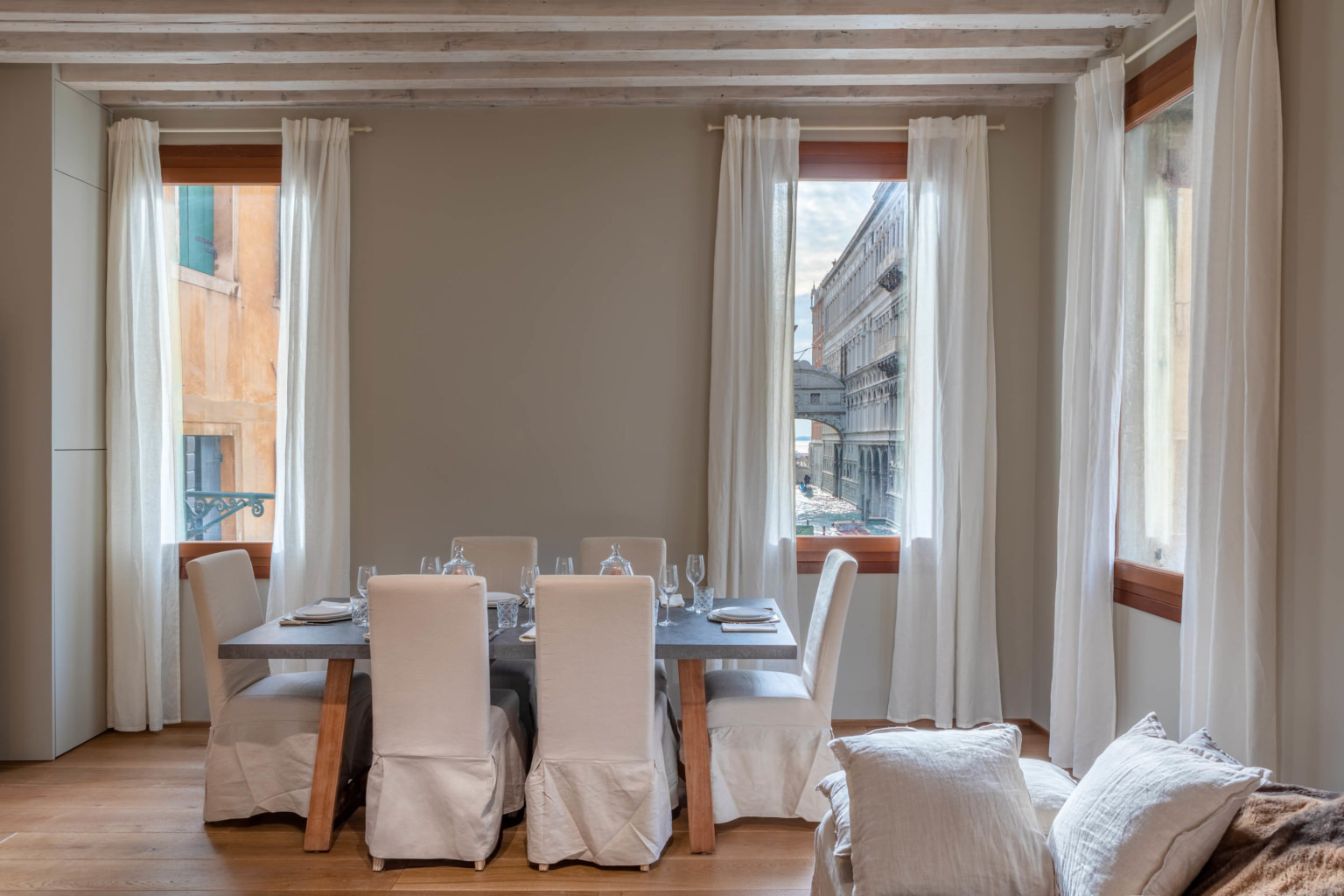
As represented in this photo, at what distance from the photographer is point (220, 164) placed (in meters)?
4.41

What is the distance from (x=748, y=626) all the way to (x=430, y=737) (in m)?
1.10

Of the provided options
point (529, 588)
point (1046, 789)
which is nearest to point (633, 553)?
point (529, 588)

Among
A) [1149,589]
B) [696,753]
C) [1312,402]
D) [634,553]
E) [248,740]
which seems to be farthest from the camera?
[634,553]

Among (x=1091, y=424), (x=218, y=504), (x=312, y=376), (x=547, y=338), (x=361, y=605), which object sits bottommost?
(x=361, y=605)

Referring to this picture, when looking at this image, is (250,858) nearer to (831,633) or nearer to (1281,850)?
(831,633)

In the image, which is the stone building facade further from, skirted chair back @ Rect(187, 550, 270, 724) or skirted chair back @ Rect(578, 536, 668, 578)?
skirted chair back @ Rect(187, 550, 270, 724)

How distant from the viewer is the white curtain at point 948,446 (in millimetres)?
4207

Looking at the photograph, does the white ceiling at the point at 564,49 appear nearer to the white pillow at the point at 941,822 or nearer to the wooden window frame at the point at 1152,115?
the wooden window frame at the point at 1152,115

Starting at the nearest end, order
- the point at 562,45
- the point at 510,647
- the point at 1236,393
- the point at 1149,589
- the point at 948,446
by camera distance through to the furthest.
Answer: the point at 1236,393
the point at 510,647
the point at 1149,589
the point at 562,45
the point at 948,446

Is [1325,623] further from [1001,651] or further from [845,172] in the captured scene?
[845,172]

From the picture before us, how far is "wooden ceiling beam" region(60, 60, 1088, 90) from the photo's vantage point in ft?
13.1

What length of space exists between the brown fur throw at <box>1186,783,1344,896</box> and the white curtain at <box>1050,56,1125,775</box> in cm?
195

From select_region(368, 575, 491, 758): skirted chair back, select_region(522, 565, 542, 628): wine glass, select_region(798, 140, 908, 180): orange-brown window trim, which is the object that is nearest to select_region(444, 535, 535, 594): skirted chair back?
select_region(522, 565, 542, 628): wine glass

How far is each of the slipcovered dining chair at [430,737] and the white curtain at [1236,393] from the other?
7.27ft
